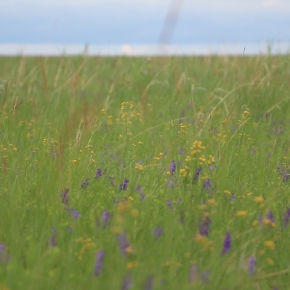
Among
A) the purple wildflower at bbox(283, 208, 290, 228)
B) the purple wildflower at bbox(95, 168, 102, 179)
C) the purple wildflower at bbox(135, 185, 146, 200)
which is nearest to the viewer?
the purple wildflower at bbox(283, 208, 290, 228)

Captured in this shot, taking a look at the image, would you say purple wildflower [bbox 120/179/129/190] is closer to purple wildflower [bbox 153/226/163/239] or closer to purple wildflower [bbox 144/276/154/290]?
purple wildflower [bbox 153/226/163/239]

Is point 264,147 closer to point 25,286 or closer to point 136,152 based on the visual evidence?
point 136,152

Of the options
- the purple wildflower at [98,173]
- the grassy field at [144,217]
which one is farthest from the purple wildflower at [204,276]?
the purple wildflower at [98,173]

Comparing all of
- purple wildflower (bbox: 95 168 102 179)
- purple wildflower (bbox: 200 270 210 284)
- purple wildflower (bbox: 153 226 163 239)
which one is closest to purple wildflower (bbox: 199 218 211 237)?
purple wildflower (bbox: 153 226 163 239)

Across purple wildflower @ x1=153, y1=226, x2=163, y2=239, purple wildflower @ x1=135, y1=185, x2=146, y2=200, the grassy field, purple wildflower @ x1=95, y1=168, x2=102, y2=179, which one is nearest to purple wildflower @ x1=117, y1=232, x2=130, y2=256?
the grassy field

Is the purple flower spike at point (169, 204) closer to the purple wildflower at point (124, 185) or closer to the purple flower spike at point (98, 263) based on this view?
the purple wildflower at point (124, 185)

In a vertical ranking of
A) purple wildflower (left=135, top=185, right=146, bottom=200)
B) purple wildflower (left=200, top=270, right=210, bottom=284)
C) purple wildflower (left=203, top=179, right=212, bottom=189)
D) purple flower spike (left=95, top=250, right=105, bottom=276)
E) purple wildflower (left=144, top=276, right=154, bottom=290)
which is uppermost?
purple wildflower (left=203, top=179, right=212, bottom=189)

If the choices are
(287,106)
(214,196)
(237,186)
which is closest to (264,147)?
(237,186)

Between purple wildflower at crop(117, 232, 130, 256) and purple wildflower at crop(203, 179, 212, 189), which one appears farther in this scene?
purple wildflower at crop(203, 179, 212, 189)

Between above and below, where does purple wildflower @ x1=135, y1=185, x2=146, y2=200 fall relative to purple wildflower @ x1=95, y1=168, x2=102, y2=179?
below

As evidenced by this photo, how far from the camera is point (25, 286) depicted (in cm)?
186

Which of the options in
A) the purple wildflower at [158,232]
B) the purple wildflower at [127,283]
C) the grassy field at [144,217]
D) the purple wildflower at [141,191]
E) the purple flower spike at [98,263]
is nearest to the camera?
the purple wildflower at [127,283]

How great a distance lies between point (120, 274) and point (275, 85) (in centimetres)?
431

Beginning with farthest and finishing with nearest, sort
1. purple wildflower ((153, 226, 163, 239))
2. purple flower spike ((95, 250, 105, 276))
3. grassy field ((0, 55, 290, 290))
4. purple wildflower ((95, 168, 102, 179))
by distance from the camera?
purple wildflower ((95, 168, 102, 179)) < purple wildflower ((153, 226, 163, 239)) < grassy field ((0, 55, 290, 290)) < purple flower spike ((95, 250, 105, 276))
